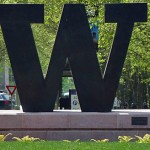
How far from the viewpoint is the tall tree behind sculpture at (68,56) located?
1984 cm

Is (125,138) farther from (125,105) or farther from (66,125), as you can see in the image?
(125,105)

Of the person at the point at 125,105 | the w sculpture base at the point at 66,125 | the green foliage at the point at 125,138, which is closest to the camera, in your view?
the green foliage at the point at 125,138

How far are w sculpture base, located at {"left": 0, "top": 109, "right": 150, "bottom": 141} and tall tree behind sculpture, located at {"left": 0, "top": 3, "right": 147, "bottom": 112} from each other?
0.88m

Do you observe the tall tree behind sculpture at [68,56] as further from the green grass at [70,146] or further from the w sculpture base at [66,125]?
the green grass at [70,146]

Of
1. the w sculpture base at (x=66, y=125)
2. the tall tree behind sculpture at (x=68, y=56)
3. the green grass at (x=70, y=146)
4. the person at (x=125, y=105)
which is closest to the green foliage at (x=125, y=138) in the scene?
the w sculpture base at (x=66, y=125)

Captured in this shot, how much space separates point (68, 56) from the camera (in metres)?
20.0

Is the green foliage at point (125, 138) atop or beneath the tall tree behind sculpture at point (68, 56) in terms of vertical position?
beneath

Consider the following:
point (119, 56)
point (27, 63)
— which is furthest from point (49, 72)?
point (119, 56)

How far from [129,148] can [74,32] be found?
584 centimetres

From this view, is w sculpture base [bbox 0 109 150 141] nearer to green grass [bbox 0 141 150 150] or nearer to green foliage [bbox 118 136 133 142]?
green foliage [bbox 118 136 133 142]

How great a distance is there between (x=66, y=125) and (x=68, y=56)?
7.18ft

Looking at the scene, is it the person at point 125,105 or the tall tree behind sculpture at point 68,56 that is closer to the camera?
the tall tree behind sculpture at point 68,56

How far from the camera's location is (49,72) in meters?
20.0

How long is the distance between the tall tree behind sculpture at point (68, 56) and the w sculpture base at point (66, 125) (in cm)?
88
